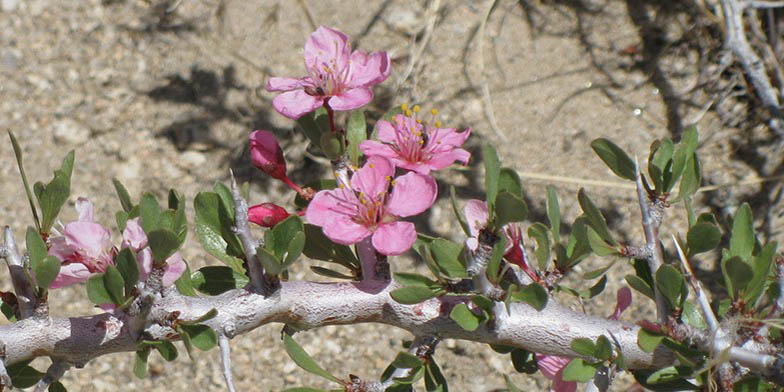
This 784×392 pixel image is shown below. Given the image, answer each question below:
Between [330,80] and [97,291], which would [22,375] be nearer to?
[97,291]

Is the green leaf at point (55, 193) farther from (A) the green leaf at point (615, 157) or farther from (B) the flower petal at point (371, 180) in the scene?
(A) the green leaf at point (615, 157)

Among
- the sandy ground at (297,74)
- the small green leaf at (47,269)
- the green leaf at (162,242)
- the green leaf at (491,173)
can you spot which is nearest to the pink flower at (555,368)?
the green leaf at (491,173)

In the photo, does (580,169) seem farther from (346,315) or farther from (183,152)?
(346,315)

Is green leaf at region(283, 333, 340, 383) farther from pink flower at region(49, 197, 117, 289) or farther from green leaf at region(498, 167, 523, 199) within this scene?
green leaf at region(498, 167, 523, 199)

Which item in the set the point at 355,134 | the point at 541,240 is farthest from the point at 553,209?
the point at 355,134

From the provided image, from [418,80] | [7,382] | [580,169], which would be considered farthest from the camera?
[418,80]

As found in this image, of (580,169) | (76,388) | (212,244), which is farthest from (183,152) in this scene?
(212,244)
